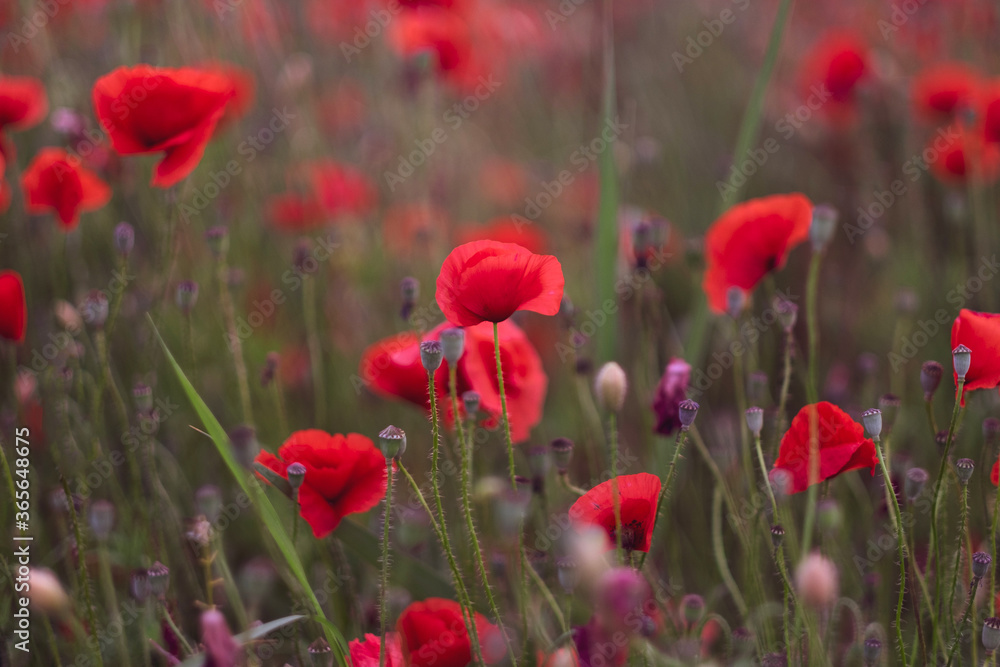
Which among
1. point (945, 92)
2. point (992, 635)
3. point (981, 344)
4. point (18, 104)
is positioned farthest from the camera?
point (945, 92)

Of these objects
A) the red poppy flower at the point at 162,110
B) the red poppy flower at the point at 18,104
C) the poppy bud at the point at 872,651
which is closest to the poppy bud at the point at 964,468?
the poppy bud at the point at 872,651

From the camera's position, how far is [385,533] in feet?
2.91

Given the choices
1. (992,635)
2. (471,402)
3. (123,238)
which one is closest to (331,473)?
(471,402)

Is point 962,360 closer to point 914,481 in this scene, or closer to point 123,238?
point 914,481

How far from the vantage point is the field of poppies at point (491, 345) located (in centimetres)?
95

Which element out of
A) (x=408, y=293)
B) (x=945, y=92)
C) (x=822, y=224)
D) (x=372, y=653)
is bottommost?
(x=372, y=653)

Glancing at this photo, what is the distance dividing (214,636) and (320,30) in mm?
2989

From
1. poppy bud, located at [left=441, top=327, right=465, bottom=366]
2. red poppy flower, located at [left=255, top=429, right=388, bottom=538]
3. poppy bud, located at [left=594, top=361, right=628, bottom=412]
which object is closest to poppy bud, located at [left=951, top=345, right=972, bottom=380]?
poppy bud, located at [left=594, top=361, right=628, bottom=412]

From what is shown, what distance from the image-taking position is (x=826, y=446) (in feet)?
3.16

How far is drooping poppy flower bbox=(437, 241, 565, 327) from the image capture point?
3.00 ft

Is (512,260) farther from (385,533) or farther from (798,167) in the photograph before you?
(798,167)

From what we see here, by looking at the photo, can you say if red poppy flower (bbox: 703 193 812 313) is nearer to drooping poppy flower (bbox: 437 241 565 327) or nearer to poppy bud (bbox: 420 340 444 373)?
drooping poppy flower (bbox: 437 241 565 327)

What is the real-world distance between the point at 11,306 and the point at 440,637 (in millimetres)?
835

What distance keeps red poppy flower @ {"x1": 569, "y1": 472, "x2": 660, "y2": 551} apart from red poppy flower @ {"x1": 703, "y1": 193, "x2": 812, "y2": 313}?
0.51 metres
